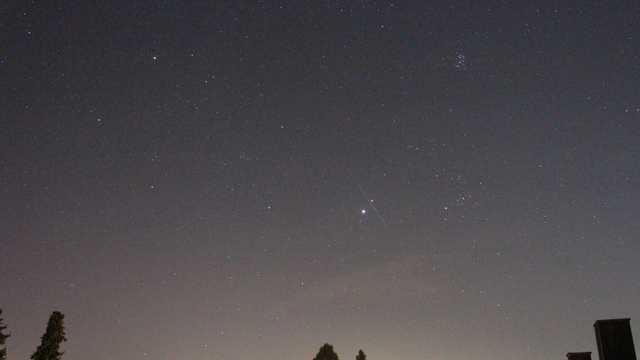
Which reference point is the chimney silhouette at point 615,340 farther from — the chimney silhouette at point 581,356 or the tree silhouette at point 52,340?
the tree silhouette at point 52,340

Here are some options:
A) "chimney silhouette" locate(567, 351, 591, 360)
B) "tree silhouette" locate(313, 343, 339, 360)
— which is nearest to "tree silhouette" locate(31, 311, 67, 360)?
"tree silhouette" locate(313, 343, 339, 360)

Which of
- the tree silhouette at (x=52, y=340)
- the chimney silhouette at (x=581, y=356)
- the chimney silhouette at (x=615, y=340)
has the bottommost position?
the chimney silhouette at (x=615, y=340)

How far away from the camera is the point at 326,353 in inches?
1038

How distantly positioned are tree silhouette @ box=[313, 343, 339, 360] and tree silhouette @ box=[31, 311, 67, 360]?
11616mm

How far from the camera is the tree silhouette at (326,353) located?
26172mm

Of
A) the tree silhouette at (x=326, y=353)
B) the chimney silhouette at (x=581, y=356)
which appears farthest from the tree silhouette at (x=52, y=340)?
the chimney silhouette at (x=581, y=356)

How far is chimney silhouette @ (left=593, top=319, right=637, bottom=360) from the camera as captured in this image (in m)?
8.13

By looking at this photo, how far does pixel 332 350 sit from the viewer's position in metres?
26.4

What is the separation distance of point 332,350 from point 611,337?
1958 cm

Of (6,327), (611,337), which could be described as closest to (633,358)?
(611,337)

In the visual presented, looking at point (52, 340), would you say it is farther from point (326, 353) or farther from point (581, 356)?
point (581, 356)

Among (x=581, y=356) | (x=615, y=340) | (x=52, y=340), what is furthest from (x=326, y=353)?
(x=615, y=340)

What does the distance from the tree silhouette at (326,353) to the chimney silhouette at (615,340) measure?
63.2 feet

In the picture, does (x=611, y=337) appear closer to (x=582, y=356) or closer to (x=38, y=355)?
(x=582, y=356)
